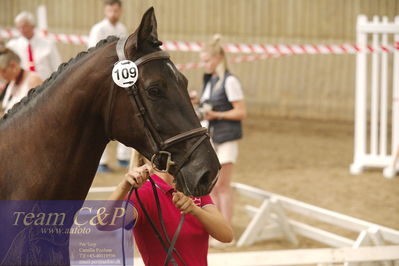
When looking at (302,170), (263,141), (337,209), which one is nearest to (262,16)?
(263,141)

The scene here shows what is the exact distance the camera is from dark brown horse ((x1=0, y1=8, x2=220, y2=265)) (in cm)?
221

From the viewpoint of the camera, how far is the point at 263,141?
10.2 meters

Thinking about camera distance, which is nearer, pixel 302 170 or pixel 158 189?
pixel 158 189

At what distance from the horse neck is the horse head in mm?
78

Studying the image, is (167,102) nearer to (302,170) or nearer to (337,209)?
(337,209)

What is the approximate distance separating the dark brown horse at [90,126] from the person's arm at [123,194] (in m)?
→ 0.10

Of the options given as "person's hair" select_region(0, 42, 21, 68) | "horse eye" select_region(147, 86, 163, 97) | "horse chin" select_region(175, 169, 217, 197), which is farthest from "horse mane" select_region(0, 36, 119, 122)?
"person's hair" select_region(0, 42, 21, 68)

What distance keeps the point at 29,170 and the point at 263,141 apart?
8158 millimetres

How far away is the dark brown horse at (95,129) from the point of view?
2.21 m

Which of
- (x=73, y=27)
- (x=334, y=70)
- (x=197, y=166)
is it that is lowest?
(x=334, y=70)

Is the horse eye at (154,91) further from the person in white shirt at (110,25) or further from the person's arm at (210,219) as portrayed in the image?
the person in white shirt at (110,25)

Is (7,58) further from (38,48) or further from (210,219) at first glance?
(210,219)

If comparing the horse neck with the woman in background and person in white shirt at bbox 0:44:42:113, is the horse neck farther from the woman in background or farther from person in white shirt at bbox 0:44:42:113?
the woman in background

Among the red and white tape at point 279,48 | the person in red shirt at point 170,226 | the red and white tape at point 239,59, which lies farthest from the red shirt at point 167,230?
the red and white tape at point 239,59
